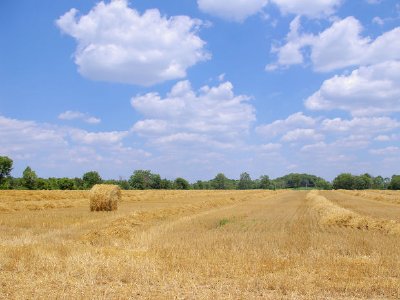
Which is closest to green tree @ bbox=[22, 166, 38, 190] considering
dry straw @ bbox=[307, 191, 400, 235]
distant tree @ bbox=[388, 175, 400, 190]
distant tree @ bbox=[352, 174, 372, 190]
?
dry straw @ bbox=[307, 191, 400, 235]

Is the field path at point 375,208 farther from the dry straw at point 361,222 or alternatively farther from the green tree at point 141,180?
the green tree at point 141,180

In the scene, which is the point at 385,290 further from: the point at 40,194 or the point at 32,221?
the point at 40,194

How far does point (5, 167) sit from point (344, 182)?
474ft

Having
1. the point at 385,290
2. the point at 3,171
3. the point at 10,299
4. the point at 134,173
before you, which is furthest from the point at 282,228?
the point at 134,173

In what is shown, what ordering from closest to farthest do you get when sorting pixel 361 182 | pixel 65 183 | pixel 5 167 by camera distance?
pixel 5 167, pixel 65 183, pixel 361 182

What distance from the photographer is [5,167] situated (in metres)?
86.1

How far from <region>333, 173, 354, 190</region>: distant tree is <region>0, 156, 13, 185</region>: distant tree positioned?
140 meters

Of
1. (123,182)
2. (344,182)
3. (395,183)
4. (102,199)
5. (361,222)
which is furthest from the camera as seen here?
(344,182)

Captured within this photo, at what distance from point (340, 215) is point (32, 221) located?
15.7m

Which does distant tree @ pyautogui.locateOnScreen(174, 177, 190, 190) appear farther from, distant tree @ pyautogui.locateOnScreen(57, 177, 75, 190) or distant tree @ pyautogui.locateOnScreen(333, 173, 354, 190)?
distant tree @ pyautogui.locateOnScreen(333, 173, 354, 190)

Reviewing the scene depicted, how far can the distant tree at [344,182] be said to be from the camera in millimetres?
188875

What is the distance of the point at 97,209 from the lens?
3178 centimetres

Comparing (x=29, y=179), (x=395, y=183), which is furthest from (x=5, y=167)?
(x=395, y=183)

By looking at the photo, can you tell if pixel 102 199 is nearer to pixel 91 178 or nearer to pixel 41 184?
pixel 41 184
